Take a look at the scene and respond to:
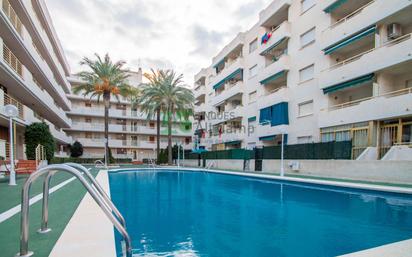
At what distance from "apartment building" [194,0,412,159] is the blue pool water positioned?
27.1 ft

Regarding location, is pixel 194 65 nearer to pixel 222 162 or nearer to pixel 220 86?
pixel 220 86

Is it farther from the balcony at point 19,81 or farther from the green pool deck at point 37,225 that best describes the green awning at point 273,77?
the green pool deck at point 37,225

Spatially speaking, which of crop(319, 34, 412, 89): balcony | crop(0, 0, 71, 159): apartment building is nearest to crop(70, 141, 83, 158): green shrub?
crop(0, 0, 71, 159): apartment building

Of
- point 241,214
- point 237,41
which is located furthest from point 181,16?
point 241,214

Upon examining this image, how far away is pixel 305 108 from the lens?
843 inches

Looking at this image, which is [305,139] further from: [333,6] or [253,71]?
[253,71]

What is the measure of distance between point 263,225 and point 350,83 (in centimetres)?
1533

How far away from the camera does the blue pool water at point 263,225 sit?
4043mm

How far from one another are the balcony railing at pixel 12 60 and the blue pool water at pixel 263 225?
1311cm

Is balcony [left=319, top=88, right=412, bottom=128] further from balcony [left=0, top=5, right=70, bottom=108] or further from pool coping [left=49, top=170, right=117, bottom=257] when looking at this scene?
balcony [left=0, top=5, right=70, bottom=108]

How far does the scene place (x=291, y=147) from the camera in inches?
742

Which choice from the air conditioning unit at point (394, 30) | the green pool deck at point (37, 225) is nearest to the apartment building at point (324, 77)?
the air conditioning unit at point (394, 30)

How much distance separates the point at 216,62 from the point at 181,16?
19462mm

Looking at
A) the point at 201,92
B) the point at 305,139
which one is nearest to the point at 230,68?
the point at 201,92
